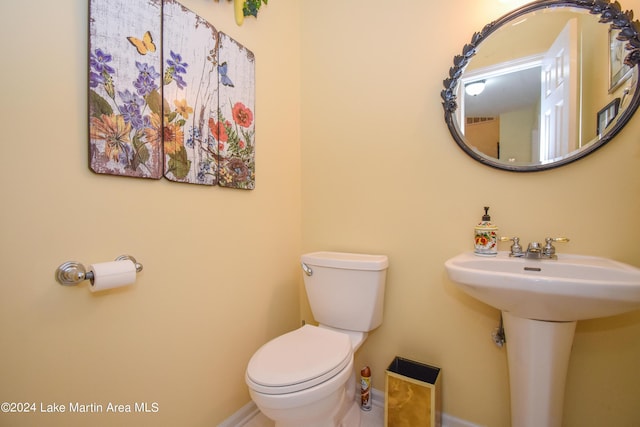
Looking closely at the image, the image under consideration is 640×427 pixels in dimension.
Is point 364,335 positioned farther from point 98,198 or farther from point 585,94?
point 585,94

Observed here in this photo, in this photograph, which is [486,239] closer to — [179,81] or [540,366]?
[540,366]

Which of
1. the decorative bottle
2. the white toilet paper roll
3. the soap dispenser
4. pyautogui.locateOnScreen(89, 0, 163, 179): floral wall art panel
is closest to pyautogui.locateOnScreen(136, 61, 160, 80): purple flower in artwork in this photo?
pyautogui.locateOnScreen(89, 0, 163, 179): floral wall art panel

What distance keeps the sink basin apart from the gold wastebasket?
0.51m

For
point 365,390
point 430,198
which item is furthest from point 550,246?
point 365,390

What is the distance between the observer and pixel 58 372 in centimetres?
76

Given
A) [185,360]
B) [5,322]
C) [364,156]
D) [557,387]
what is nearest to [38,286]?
[5,322]

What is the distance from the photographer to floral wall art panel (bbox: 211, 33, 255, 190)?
1.18 meters

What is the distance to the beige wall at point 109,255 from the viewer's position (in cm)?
70

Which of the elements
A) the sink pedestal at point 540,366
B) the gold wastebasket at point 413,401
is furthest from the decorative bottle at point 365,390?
the sink pedestal at point 540,366

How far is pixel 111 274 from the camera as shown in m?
0.78

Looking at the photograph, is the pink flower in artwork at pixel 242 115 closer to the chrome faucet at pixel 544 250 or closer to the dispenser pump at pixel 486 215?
the dispenser pump at pixel 486 215

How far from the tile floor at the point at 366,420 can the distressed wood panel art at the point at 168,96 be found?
3.69ft

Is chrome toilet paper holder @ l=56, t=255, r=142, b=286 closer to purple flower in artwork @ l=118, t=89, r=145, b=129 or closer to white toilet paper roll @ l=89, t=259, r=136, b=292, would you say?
white toilet paper roll @ l=89, t=259, r=136, b=292

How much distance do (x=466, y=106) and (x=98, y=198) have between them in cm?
144
